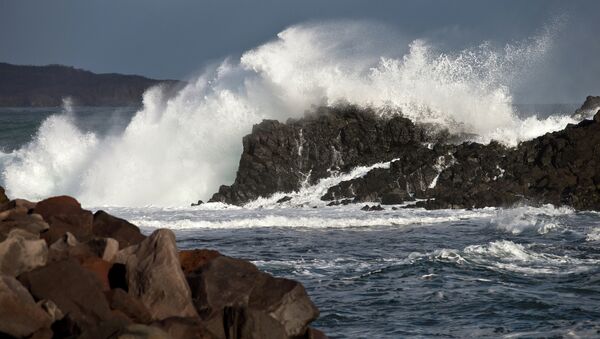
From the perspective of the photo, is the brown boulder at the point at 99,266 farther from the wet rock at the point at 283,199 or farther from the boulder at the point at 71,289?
the wet rock at the point at 283,199

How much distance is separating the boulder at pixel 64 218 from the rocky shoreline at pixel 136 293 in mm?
285

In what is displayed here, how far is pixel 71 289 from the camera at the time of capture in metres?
8.34

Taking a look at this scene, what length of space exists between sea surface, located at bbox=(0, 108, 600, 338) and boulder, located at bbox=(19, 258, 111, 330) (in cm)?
415

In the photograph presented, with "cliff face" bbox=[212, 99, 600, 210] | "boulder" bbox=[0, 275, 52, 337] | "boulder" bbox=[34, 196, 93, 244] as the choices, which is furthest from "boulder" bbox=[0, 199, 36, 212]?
"cliff face" bbox=[212, 99, 600, 210]

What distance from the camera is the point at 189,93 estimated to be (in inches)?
1391

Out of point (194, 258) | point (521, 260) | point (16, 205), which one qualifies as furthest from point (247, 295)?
point (521, 260)

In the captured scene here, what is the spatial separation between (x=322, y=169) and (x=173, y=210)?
4.35 metres

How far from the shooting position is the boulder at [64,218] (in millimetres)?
10352

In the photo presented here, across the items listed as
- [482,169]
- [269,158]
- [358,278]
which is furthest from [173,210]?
[358,278]

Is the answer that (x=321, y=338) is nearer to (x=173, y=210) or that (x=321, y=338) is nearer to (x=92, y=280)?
(x=92, y=280)

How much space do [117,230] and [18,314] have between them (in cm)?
282

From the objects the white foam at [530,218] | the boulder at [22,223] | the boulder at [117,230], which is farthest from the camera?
the white foam at [530,218]

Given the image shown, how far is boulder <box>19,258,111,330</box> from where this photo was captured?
814 centimetres

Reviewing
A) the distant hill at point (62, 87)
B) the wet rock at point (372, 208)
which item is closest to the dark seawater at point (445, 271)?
the wet rock at point (372, 208)
